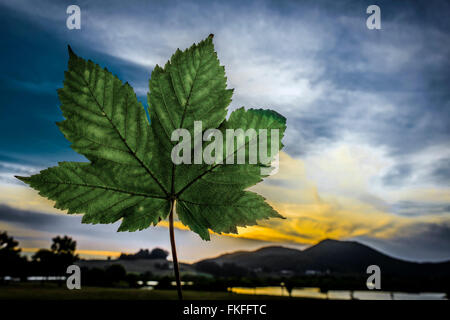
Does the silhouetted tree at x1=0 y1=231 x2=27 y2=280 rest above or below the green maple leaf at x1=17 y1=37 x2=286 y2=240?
below

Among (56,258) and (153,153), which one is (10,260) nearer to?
(56,258)

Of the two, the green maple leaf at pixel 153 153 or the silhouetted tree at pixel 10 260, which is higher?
the green maple leaf at pixel 153 153

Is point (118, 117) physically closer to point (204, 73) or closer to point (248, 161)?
point (204, 73)

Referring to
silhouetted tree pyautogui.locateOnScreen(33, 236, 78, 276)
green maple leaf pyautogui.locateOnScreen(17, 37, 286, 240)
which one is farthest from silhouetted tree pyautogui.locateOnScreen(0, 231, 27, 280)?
green maple leaf pyautogui.locateOnScreen(17, 37, 286, 240)

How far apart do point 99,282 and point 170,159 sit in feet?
527

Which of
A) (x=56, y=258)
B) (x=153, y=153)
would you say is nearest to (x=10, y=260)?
(x=56, y=258)

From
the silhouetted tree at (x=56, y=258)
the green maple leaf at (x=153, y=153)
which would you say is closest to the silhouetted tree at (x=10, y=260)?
the silhouetted tree at (x=56, y=258)

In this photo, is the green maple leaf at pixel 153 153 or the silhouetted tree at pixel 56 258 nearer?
the green maple leaf at pixel 153 153

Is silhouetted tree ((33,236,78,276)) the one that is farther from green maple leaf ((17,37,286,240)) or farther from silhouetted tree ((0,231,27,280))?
green maple leaf ((17,37,286,240))

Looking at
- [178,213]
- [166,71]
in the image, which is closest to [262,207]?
[178,213]

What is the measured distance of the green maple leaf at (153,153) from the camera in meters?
1.05

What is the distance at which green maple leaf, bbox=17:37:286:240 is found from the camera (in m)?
1.05

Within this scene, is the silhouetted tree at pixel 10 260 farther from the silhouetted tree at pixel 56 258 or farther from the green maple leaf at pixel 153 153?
the green maple leaf at pixel 153 153

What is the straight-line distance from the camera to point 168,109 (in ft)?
3.42
